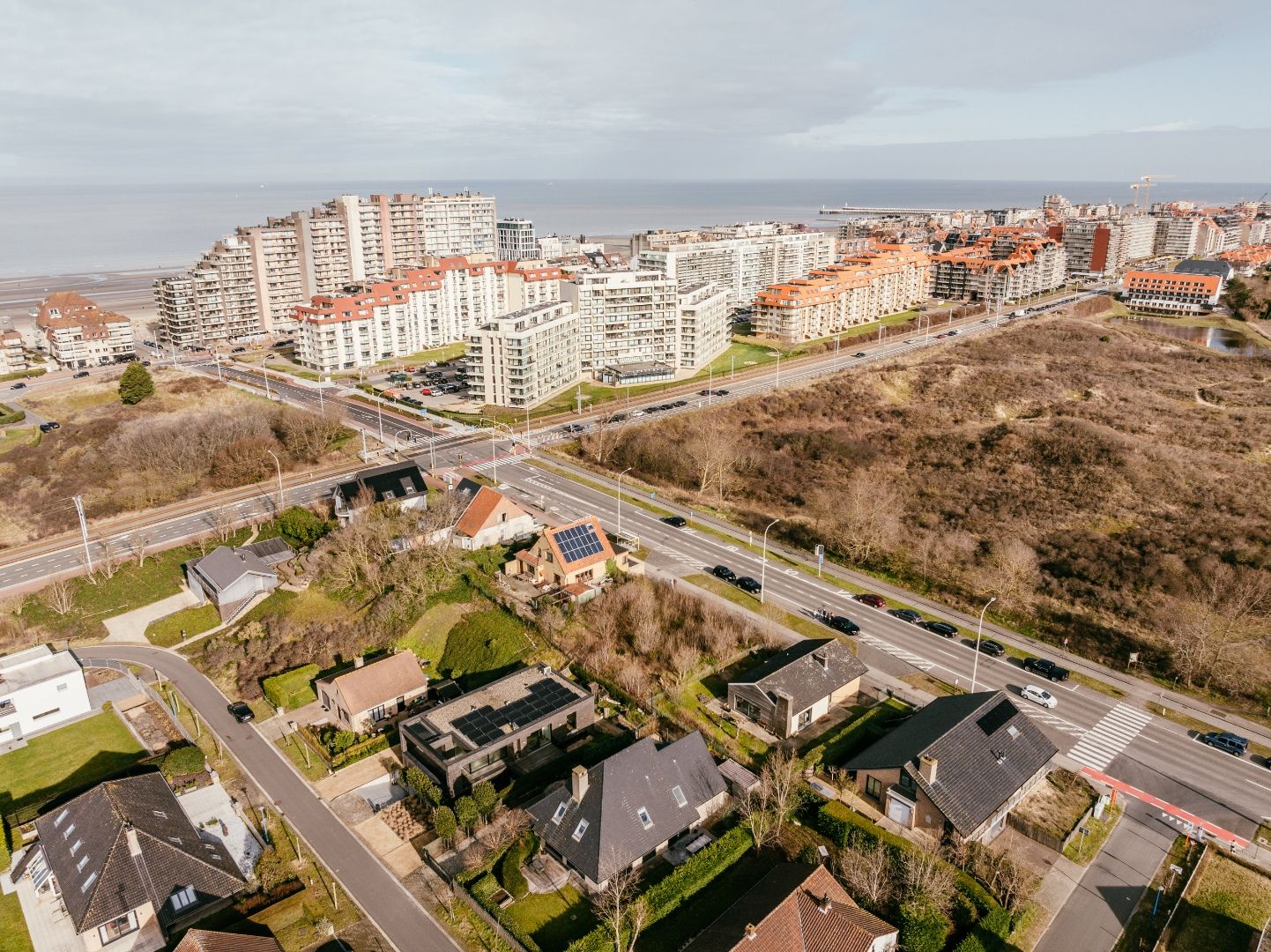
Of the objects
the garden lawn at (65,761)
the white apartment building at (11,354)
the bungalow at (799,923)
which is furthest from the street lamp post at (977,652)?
the white apartment building at (11,354)

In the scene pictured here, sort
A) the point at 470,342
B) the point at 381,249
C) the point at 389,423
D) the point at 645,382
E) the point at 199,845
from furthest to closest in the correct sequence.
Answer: the point at 381,249, the point at 645,382, the point at 470,342, the point at 389,423, the point at 199,845

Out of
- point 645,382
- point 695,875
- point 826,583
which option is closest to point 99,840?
point 695,875

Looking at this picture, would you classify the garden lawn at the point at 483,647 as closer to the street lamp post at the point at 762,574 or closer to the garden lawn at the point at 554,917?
the street lamp post at the point at 762,574

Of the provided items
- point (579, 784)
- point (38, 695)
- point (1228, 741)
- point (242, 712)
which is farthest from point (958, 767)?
point (38, 695)

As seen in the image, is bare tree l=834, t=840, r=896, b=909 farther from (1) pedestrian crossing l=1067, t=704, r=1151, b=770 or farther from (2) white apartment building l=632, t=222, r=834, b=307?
(2) white apartment building l=632, t=222, r=834, b=307

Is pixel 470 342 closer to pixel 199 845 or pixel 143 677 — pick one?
pixel 143 677

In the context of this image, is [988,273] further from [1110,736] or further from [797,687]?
[797,687]

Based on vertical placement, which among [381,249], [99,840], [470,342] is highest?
[381,249]
